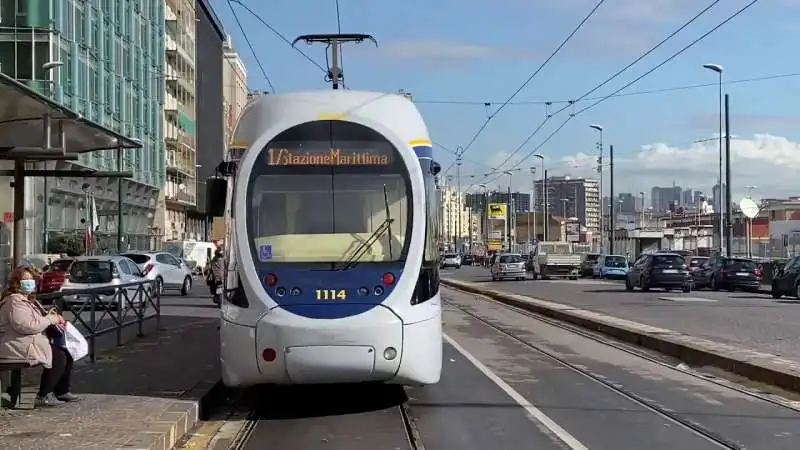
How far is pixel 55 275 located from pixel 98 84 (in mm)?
27278

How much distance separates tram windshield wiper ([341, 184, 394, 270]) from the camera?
9086 mm

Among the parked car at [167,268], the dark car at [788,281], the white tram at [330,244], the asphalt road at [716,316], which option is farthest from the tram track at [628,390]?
the parked car at [167,268]

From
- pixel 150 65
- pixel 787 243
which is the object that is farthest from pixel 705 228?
pixel 150 65

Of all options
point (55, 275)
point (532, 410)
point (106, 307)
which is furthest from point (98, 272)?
point (532, 410)

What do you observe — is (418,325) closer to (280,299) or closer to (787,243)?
(280,299)

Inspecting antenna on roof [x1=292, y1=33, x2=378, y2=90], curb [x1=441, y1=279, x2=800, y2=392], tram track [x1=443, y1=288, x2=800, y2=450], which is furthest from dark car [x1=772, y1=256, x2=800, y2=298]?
antenna on roof [x1=292, y1=33, x2=378, y2=90]

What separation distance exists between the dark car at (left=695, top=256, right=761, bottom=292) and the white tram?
3172cm

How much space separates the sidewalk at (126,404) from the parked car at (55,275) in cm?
1151

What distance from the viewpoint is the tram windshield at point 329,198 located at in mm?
9203

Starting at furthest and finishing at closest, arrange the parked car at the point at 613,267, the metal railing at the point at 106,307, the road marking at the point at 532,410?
the parked car at the point at 613,267
the metal railing at the point at 106,307
the road marking at the point at 532,410

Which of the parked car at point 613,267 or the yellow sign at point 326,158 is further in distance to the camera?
the parked car at point 613,267

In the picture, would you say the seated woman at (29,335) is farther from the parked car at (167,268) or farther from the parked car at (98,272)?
the parked car at (167,268)

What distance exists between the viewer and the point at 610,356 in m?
14.6

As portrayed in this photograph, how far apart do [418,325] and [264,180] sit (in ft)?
7.20
